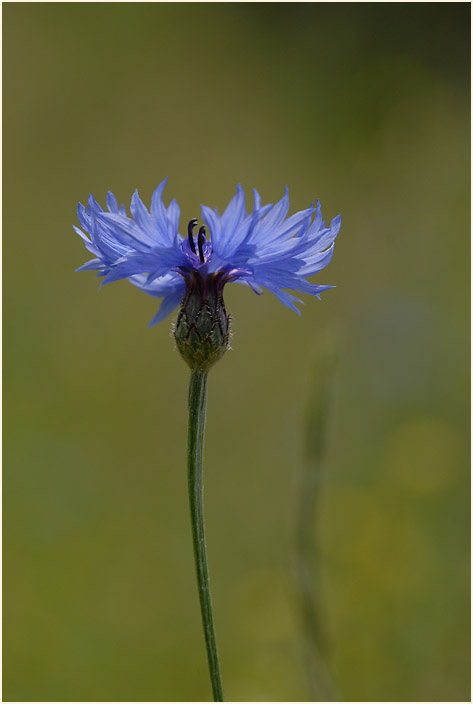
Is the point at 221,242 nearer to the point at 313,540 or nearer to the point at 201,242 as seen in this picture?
the point at 201,242

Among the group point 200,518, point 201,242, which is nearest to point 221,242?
point 201,242

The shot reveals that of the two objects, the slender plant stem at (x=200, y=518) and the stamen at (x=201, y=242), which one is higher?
the stamen at (x=201, y=242)

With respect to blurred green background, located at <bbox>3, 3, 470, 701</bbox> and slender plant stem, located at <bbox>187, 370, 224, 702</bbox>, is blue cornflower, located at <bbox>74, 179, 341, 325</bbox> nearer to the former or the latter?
slender plant stem, located at <bbox>187, 370, 224, 702</bbox>

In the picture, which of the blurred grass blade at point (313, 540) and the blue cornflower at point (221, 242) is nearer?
the blue cornflower at point (221, 242)

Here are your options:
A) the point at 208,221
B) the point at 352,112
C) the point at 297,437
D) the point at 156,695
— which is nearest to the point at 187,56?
the point at 352,112

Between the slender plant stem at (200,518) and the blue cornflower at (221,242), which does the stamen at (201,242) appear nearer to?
the blue cornflower at (221,242)

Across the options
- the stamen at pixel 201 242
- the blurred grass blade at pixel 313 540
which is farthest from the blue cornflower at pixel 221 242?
the blurred grass blade at pixel 313 540
